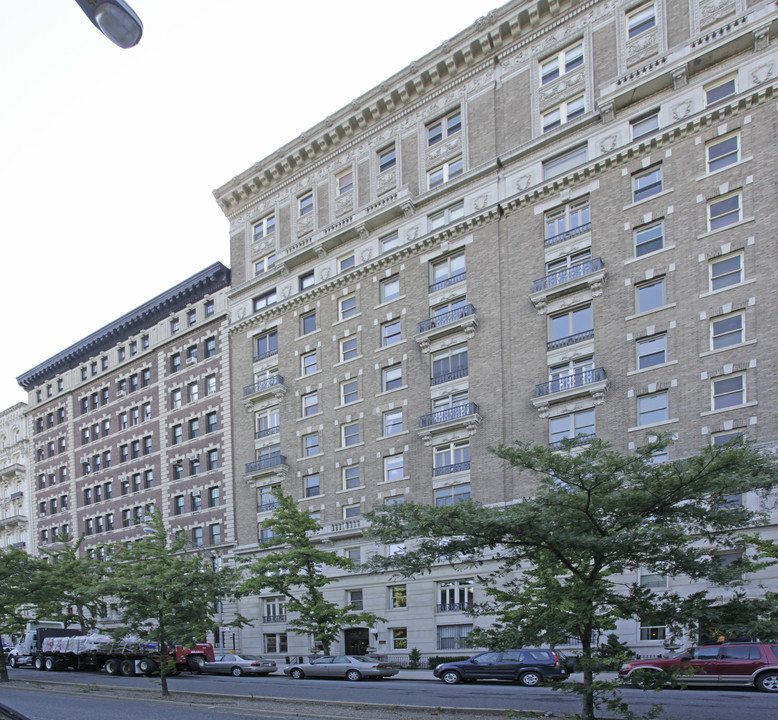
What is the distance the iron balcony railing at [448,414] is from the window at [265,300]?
1584 cm

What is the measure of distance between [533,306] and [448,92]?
14736mm

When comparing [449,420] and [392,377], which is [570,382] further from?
[392,377]

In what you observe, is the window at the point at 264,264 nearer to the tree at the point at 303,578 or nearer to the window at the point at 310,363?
the window at the point at 310,363

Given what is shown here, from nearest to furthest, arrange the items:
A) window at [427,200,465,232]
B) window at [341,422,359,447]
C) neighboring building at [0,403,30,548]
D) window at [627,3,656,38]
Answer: window at [627,3,656,38] < window at [427,200,465,232] < window at [341,422,359,447] < neighboring building at [0,403,30,548]

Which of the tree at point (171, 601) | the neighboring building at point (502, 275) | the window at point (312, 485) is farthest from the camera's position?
the window at point (312, 485)

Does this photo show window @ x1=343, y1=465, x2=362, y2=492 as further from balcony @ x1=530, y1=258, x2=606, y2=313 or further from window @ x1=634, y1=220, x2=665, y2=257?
window @ x1=634, y1=220, x2=665, y2=257

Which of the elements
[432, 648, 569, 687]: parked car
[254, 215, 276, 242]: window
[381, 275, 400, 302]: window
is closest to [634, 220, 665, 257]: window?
[381, 275, 400, 302]: window

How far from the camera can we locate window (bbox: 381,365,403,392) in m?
42.8

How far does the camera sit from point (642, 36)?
120 ft

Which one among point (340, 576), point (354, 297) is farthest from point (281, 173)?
point (340, 576)

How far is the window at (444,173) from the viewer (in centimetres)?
4253

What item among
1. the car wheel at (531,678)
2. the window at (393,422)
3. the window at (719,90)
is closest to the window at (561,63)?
the window at (719,90)

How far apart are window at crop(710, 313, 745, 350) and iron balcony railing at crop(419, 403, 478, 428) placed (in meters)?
11.9

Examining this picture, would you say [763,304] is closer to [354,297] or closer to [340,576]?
[354,297]
